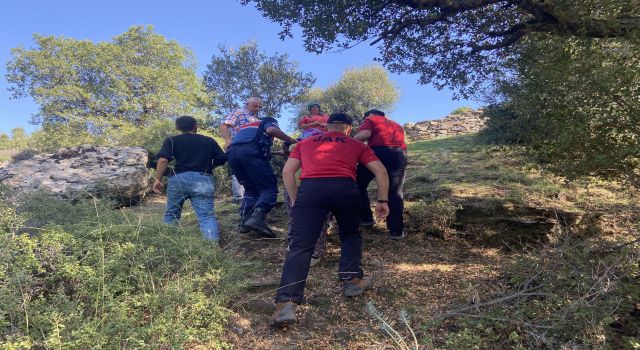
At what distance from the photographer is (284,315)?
2.98m

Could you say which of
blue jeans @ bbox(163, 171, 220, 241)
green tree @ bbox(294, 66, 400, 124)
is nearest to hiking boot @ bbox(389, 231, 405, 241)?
blue jeans @ bbox(163, 171, 220, 241)

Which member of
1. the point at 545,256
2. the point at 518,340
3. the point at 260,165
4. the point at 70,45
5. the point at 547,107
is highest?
the point at 70,45

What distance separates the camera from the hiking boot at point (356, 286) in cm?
349

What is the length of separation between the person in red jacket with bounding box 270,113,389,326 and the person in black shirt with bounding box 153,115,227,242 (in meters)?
1.34

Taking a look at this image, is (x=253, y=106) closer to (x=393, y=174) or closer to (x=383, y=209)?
(x=393, y=174)

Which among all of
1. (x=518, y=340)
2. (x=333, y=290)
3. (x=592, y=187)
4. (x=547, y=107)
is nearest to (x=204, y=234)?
(x=333, y=290)

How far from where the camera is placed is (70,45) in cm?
2105

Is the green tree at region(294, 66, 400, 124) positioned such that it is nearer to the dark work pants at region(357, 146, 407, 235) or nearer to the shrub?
the dark work pants at region(357, 146, 407, 235)

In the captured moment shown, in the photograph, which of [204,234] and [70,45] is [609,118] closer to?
[204,234]

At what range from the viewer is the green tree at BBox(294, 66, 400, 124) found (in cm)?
2589

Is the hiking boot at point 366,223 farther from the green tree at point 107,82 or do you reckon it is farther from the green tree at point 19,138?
the green tree at point 19,138

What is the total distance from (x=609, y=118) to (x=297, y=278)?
9.61 feet

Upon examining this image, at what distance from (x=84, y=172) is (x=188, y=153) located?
13.4ft

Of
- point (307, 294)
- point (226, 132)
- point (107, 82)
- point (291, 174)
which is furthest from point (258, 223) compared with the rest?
point (107, 82)
